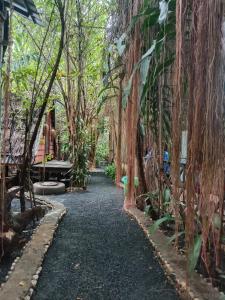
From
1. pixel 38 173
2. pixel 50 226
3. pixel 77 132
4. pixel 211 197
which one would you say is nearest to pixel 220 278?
pixel 211 197

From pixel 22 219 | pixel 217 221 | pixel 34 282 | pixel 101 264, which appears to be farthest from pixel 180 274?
pixel 22 219

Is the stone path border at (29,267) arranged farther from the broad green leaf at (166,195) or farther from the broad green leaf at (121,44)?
the broad green leaf at (121,44)

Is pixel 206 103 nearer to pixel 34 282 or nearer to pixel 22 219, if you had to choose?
pixel 34 282

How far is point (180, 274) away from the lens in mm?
2191

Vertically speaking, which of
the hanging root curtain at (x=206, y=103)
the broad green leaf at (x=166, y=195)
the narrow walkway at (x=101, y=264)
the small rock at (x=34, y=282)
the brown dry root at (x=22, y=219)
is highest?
the hanging root curtain at (x=206, y=103)

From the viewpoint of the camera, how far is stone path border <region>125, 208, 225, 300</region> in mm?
1878

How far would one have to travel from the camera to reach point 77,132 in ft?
22.0

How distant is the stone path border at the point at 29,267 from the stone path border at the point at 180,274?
3.12 ft

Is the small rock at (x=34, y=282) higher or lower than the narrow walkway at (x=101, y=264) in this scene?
higher

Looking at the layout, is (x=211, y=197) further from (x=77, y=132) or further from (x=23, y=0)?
(x=77, y=132)

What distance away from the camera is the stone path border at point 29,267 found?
6.30 feet

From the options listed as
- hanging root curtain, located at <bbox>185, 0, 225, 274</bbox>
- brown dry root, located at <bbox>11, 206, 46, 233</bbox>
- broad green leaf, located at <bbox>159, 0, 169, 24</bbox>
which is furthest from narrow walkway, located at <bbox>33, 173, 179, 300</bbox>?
broad green leaf, located at <bbox>159, 0, 169, 24</bbox>

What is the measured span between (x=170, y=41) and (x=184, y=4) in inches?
28.4

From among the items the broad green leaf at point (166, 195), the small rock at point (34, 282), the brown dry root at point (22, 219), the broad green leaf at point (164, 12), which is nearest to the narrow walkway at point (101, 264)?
the small rock at point (34, 282)
